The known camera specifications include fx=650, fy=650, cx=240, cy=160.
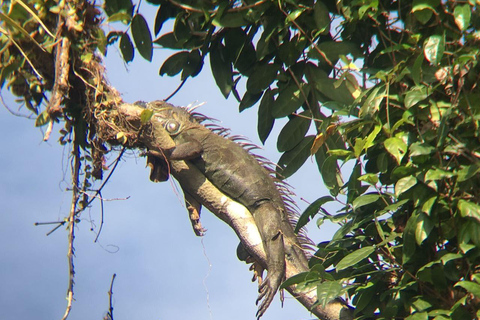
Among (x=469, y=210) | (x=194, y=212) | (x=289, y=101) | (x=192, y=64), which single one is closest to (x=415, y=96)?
(x=469, y=210)

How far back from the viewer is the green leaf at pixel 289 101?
305 centimetres

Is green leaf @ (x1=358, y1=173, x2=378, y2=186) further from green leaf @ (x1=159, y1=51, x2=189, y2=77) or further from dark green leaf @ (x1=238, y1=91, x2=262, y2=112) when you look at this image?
green leaf @ (x1=159, y1=51, x2=189, y2=77)

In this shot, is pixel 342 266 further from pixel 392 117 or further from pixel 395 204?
pixel 392 117

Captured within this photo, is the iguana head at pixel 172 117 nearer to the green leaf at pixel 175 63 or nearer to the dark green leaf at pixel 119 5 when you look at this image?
the green leaf at pixel 175 63

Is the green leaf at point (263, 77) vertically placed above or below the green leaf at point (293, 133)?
above

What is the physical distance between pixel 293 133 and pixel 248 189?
572 mm

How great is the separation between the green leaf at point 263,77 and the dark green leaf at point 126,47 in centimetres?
57

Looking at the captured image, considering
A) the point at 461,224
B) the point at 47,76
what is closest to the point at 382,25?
the point at 461,224

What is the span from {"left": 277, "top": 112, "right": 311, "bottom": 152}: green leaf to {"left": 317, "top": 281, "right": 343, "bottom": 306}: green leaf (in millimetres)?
836

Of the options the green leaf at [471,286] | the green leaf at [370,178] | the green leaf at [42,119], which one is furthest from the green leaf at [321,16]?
the green leaf at [42,119]

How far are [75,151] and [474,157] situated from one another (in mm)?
1989

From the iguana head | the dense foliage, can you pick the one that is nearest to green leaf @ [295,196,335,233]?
the dense foliage

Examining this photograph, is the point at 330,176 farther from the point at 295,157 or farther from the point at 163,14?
the point at 163,14

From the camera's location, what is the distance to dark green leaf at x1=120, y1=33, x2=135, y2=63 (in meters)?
3.03
